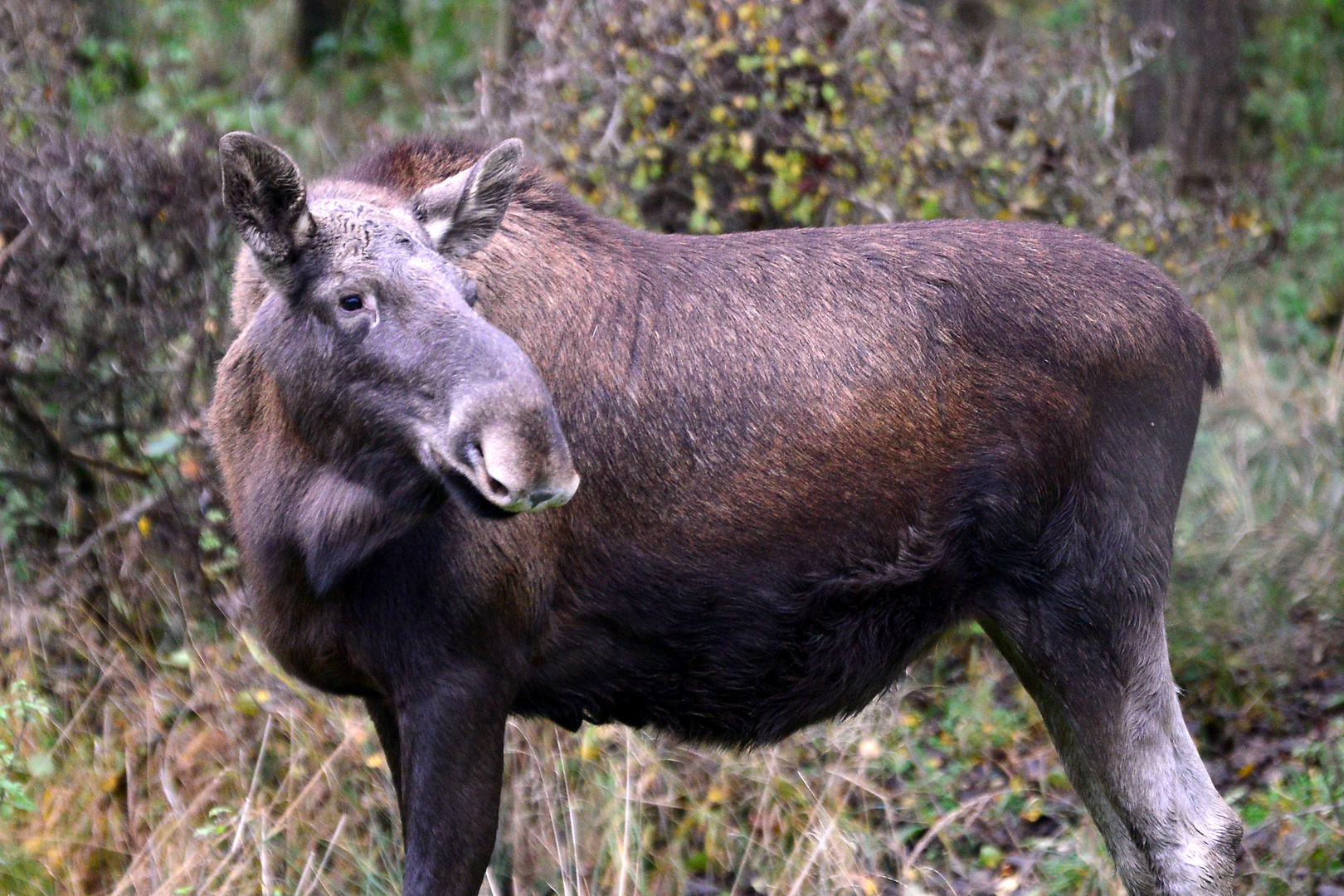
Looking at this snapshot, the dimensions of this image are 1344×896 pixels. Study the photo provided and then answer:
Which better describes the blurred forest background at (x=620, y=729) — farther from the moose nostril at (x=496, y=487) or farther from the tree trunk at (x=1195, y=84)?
the tree trunk at (x=1195, y=84)

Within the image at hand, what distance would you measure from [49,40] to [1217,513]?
6287 millimetres

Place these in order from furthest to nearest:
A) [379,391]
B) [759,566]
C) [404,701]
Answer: [759,566] → [404,701] → [379,391]

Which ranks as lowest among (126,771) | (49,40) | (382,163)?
(126,771)

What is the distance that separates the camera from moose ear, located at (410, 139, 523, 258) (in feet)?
11.0

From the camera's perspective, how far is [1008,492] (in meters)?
3.71

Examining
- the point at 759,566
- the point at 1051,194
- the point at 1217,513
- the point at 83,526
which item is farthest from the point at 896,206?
the point at 83,526

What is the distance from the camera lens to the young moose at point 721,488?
3.28 meters

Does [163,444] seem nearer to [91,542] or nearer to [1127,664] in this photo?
[91,542]

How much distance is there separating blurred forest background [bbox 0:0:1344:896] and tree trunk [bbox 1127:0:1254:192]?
9.77 ft

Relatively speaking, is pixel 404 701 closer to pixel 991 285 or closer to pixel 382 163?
pixel 382 163

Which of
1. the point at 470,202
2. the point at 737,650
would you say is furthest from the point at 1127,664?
the point at 470,202

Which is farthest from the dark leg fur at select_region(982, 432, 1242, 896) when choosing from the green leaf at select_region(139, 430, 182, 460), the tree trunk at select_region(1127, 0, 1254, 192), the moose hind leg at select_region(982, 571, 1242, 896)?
the tree trunk at select_region(1127, 0, 1254, 192)

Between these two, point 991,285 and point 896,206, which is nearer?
point 991,285

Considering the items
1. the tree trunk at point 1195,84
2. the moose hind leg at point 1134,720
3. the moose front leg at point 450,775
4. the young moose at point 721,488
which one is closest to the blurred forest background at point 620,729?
the moose hind leg at point 1134,720
